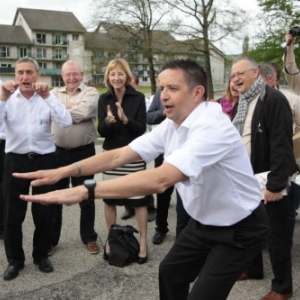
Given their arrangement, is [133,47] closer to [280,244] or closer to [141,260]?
[141,260]

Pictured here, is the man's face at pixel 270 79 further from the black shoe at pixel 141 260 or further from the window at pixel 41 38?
the window at pixel 41 38

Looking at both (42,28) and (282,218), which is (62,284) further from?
(42,28)

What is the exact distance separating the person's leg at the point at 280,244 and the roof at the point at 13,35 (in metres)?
88.1

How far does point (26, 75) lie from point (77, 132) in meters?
0.84

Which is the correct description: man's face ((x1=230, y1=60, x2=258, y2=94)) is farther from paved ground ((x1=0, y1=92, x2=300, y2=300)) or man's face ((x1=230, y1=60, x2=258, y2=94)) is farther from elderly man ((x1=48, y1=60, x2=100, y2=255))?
paved ground ((x1=0, y1=92, x2=300, y2=300))

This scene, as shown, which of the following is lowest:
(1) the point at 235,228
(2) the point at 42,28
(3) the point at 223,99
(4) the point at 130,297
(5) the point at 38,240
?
(4) the point at 130,297

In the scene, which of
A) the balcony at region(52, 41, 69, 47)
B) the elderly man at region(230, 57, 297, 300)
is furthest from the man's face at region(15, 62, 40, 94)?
the balcony at region(52, 41, 69, 47)

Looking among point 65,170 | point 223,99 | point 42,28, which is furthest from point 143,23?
point 42,28

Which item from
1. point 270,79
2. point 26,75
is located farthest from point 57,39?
point 270,79

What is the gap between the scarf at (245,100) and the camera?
3297 millimetres

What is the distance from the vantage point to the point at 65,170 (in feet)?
8.09

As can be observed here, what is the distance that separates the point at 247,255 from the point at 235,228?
0.64 ft

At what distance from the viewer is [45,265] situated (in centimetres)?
398

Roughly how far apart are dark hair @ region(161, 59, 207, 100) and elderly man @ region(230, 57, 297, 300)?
0.93 m
